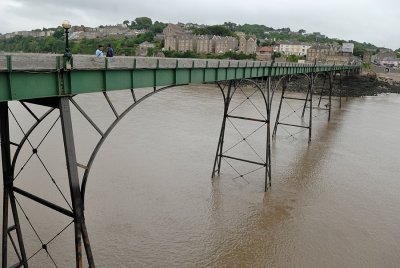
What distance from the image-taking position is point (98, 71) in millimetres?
10250

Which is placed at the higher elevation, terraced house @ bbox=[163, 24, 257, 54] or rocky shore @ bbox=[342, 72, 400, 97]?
terraced house @ bbox=[163, 24, 257, 54]

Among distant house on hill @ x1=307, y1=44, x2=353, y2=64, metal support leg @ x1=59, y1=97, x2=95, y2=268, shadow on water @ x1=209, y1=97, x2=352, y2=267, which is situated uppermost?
distant house on hill @ x1=307, y1=44, x2=353, y2=64

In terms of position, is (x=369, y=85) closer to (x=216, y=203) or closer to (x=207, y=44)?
(x=207, y=44)

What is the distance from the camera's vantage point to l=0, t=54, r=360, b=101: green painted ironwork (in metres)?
8.02

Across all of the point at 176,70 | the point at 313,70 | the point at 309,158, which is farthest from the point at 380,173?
the point at 176,70

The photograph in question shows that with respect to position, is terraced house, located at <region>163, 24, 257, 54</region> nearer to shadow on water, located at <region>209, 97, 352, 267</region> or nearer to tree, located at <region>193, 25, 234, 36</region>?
tree, located at <region>193, 25, 234, 36</region>

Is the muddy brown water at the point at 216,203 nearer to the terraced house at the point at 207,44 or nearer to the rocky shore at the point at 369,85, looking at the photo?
the rocky shore at the point at 369,85

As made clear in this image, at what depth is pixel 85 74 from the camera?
32.0 feet

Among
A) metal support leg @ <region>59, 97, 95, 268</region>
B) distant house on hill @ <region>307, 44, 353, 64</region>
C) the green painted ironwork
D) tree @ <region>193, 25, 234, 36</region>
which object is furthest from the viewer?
tree @ <region>193, 25, 234, 36</region>

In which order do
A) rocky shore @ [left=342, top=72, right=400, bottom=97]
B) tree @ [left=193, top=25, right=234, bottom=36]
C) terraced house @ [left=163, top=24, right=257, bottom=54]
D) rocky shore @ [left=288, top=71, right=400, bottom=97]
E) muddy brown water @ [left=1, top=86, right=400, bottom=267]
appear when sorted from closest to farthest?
muddy brown water @ [left=1, top=86, right=400, bottom=267] < rocky shore @ [left=288, top=71, right=400, bottom=97] < rocky shore @ [left=342, top=72, right=400, bottom=97] < terraced house @ [left=163, top=24, right=257, bottom=54] < tree @ [left=193, top=25, right=234, bottom=36]

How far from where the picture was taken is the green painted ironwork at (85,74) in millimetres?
8016

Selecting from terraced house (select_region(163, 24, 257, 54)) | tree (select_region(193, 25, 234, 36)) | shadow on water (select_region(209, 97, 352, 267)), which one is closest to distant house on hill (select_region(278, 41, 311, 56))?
terraced house (select_region(163, 24, 257, 54))

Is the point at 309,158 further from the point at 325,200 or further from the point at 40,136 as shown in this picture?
the point at 40,136

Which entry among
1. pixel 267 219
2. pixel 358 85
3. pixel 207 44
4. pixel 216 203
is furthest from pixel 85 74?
pixel 207 44
